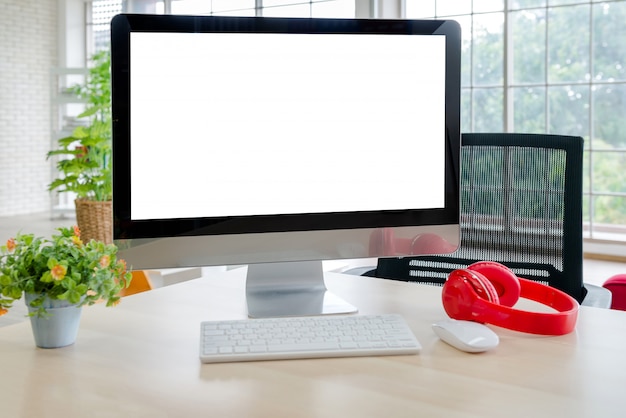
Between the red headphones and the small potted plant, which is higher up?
the small potted plant

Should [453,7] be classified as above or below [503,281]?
above

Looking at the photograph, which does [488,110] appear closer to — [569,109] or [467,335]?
[569,109]

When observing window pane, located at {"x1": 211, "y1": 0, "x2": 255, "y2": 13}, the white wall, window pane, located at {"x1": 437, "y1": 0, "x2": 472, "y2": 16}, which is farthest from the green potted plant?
the white wall

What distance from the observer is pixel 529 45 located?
5684 millimetres

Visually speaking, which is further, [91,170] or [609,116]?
[91,170]

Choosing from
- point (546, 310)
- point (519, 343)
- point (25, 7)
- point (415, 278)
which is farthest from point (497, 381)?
point (25, 7)

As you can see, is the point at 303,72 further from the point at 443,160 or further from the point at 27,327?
the point at 27,327

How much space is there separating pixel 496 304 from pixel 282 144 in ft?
1.43

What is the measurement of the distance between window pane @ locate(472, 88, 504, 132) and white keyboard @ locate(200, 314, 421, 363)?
16.4 ft

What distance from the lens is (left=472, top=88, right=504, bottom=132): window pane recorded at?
584cm

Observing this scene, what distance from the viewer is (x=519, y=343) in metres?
1.06

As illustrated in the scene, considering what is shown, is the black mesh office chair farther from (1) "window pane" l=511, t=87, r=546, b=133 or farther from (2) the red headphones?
(1) "window pane" l=511, t=87, r=546, b=133

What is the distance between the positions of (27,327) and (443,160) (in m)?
0.76

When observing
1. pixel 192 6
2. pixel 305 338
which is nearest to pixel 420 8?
pixel 192 6
